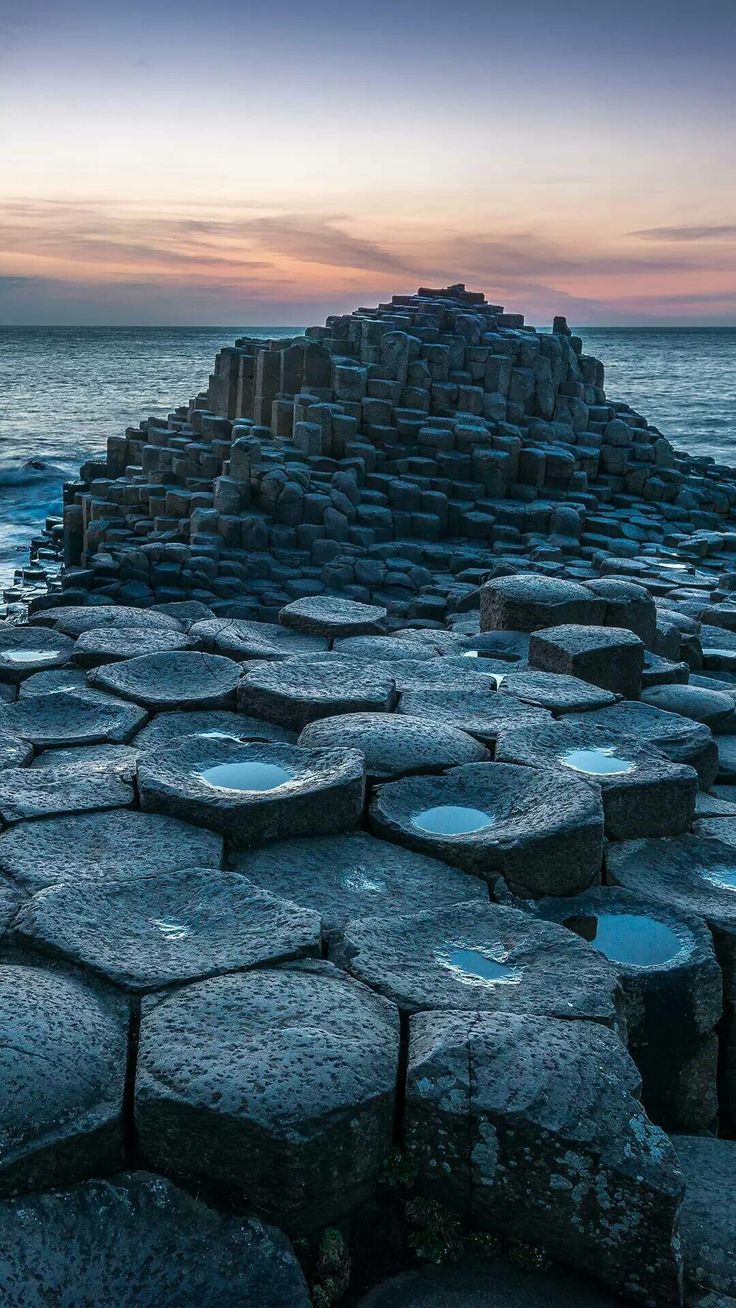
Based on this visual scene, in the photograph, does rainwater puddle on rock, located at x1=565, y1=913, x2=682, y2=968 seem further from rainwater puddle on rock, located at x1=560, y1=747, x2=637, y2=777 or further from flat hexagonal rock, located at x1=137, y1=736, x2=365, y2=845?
flat hexagonal rock, located at x1=137, y1=736, x2=365, y2=845

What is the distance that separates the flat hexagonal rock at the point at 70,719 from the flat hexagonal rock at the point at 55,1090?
226 centimetres

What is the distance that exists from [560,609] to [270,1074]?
533cm

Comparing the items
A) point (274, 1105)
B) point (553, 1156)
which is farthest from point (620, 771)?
point (274, 1105)

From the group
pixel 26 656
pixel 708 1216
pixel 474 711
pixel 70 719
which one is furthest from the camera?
pixel 26 656

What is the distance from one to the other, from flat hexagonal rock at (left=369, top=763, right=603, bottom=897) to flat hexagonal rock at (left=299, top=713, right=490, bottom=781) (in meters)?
0.10

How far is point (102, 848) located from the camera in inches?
163

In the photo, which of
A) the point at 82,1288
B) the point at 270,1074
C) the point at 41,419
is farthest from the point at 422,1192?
the point at 41,419

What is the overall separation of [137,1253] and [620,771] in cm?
299

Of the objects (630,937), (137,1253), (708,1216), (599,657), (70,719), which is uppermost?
(599,657)

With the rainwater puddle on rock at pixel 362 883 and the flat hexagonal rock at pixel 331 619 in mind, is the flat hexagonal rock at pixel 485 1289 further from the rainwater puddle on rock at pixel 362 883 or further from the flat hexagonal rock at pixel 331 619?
the flat hexagonal rock at pixel 331 619

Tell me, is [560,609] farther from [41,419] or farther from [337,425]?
[41,419]

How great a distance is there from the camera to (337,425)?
17.7 meters

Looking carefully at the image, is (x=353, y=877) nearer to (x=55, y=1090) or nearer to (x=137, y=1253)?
(x=55, y=1090)

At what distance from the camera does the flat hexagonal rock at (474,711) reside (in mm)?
5422
